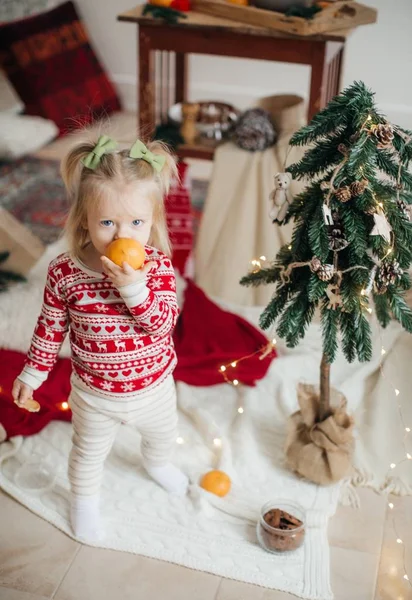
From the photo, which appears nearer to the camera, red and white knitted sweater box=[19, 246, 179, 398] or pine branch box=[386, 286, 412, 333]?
red and white knitted sweater box=[19, 246, 179, 398]

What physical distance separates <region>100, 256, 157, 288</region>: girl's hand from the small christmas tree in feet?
1.05

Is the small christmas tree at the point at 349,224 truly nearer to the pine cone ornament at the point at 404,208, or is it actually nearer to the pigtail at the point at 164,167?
the pine cone ornament at the point at 404,208

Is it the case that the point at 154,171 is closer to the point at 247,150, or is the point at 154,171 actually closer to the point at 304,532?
the point at 304,532

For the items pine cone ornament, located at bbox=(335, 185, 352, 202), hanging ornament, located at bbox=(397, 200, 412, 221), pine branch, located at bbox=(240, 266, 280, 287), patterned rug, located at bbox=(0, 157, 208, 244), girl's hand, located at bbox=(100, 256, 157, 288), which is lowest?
patterned rug, located at bbox=(0, 157, 208, 244)

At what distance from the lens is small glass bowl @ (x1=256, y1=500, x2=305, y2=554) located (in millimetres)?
1388

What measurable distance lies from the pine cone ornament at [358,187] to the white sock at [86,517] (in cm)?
75

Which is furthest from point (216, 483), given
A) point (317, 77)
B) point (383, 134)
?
point (317, 77)

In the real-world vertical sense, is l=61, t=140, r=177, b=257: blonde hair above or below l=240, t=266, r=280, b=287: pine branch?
above

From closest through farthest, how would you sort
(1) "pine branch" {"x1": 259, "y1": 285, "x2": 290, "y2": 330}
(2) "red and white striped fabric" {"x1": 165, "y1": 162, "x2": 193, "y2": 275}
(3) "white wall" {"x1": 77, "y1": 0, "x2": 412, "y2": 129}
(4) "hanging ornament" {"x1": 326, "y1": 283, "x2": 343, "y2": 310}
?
1. (4) "hanging ornament" {"x1": 326, "y1": 283, "x2": 343, "y2": 310}
2. (1) "pine branch" {"x1": 259, "y1": 285, "x2": 290, "y2": 330}
3. (2) "red and white striped fabric" {"x1": 165, "y1": 162, "x2": 193, "y2": 275}
4. (3) "white wall" {"x1": 77, "y1": 0, "x2": 412, "y2": 129}

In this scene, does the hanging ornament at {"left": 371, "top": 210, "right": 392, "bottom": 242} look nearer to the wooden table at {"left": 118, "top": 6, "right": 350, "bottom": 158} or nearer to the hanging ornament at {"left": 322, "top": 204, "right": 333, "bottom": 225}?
the hanging ornament at {"left": 322, "top": 204, "right": 333, "bottom": 225}

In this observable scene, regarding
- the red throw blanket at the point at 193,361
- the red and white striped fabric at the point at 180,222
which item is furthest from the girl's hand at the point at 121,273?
the red and white striped fabric at the point at 180,222

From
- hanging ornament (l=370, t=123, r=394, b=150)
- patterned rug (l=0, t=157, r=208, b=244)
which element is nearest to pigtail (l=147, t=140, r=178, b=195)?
hanging ornament (l=370, t=123, r=394, b=150)

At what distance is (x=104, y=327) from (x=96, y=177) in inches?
9.9

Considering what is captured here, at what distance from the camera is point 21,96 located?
3.27m
